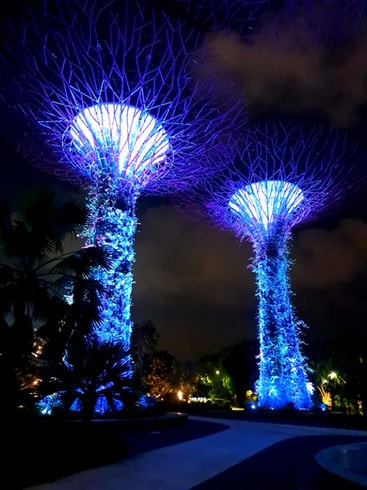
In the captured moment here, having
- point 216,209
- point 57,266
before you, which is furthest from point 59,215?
point 216,209

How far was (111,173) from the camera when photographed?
18.8 metres

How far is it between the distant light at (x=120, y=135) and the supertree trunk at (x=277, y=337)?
1025 cm

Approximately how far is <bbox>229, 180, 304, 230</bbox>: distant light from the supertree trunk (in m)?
1.39

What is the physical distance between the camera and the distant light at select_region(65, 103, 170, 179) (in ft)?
60.3

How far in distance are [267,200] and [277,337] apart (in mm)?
7507

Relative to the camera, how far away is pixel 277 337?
2500 cm

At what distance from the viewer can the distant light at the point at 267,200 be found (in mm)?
25688

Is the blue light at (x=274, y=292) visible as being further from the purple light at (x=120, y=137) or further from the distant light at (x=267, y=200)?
the purple light at (x=120, y=137)

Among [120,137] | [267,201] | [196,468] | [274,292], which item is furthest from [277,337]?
[196,468]

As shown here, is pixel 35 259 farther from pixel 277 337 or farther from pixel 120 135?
pixel 277 337

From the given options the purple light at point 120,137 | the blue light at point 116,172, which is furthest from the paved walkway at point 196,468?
the purple light at point 120,137

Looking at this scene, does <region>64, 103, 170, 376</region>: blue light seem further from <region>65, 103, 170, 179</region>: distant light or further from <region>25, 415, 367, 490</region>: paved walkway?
<region>25, 415, 367, 490</region>: paved walkway

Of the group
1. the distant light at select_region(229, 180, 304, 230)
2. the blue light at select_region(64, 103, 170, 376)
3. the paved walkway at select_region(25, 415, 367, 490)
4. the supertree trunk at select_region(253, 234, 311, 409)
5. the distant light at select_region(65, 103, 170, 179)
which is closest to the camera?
the paved walkway at select_region(25, 415, 367, 490)

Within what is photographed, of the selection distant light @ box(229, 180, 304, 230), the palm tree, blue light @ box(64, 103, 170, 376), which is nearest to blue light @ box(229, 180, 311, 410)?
distant light @ box(229, 180, 304, 230)
